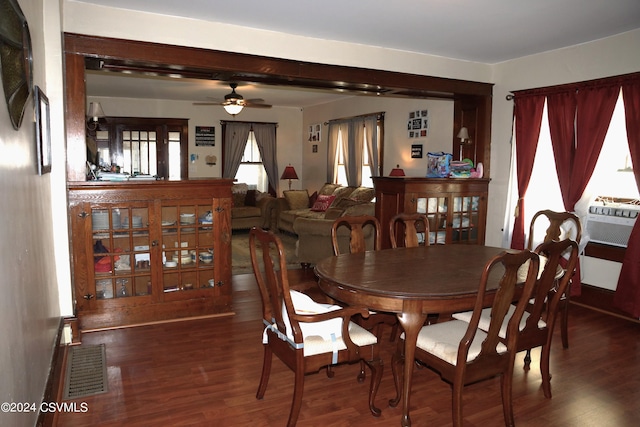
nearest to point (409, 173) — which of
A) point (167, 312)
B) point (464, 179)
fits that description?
point (464, 179)

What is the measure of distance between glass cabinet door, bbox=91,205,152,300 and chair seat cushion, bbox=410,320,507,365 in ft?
8.00

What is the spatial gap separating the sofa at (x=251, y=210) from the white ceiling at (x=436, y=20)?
15.9ft

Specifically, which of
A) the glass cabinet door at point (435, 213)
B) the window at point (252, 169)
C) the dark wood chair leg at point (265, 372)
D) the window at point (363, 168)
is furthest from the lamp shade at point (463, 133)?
the window at point (252, 169)

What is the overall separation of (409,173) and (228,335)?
13.6 feet

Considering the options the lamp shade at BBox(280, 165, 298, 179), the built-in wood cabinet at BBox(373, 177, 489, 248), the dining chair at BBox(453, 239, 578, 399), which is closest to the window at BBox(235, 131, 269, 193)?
the lamp shade at BBox(280, 165, 298, 179)

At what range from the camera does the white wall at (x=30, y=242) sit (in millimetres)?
1595

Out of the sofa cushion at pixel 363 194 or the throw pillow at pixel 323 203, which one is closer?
the sofa cushion at pixel 363 194

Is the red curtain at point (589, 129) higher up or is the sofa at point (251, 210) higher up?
the red curtain at point (589, 129)

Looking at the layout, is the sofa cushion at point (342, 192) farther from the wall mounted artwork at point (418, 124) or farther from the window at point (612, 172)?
the window at point (612, 172)

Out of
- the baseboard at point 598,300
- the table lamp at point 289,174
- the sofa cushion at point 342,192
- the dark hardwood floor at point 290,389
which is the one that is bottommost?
the dark hardwood floor at point 290,389

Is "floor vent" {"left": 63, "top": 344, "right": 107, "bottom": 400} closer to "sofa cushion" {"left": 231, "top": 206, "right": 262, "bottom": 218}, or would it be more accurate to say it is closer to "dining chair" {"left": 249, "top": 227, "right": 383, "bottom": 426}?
"dining chair" {"left": 249, "top": 227, "right": 383, "bottom": 426}

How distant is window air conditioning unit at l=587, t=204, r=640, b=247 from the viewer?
13.5 feet

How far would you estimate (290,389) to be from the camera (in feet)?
9.27

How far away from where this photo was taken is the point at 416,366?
318 cm
